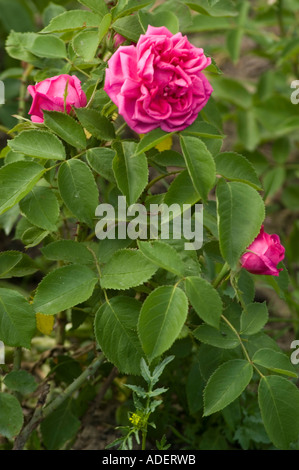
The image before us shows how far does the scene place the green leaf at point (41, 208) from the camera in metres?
1.13

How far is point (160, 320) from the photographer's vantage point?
3.42 feet

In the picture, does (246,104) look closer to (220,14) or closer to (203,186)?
(220,14)

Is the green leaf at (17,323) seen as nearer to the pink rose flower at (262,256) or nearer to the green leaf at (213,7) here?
the pink rose flower at (262,256)

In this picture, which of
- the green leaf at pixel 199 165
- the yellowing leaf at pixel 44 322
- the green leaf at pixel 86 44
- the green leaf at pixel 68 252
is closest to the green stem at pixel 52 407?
the yellowing leaf at pixel 44 322

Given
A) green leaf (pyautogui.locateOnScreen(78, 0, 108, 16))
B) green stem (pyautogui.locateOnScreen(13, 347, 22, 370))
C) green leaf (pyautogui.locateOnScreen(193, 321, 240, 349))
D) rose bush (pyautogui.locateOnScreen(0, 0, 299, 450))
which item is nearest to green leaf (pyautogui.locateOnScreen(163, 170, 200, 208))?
rose bush (pyautogui.locateOnScreen(0, 0, 299, 450))

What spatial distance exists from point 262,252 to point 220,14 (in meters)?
0.50

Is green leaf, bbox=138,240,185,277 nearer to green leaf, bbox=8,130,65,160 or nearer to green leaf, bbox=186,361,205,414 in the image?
green leaf, bbox=8,130,65,160

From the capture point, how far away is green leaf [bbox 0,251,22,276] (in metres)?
1.20

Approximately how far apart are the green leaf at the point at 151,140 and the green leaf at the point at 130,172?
0.06 ft

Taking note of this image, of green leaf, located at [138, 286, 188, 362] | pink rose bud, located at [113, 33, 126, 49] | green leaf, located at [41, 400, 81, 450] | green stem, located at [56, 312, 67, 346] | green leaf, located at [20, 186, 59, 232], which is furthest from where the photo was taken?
green stem, located at [56, 312, 67, 346]

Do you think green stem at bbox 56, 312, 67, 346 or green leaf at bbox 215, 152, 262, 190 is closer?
green leaf at bbox 215, 152, 262, 190

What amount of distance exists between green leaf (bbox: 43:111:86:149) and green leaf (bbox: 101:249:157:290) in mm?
190

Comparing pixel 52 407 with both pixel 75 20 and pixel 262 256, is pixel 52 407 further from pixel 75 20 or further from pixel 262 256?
pixel 75 20
